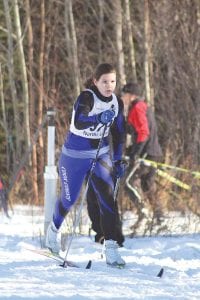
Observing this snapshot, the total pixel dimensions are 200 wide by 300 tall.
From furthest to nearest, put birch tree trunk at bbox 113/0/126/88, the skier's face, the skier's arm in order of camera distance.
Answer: birch tree trunk at bbox 113/0/126/88 < the skier's arm < the skier's face

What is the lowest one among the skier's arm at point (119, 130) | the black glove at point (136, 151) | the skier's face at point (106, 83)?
the black glove at point (136, 151)

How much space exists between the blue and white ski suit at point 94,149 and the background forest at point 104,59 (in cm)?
268

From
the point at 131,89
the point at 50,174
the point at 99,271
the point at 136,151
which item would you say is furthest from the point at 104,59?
the point at 99,271

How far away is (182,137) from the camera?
1412cm

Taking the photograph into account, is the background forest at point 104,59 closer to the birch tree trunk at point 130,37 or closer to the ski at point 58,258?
the birch tree trunk at point 130,37

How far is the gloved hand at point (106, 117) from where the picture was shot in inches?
270

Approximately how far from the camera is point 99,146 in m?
7.05

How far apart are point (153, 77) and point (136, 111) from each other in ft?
21.4

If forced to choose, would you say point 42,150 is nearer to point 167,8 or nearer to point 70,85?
point 167,8

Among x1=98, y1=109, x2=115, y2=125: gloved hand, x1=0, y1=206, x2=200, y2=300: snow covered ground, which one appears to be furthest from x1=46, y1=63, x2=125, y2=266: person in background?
x1=0, y1=206, x2=200, y2=300: snow covered ground

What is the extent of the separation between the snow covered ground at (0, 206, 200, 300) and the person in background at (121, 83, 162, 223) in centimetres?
189

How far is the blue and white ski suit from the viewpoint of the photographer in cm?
701

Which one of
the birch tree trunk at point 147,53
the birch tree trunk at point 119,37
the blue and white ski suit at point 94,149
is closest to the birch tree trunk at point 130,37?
the birch tree trunk at point 147,53

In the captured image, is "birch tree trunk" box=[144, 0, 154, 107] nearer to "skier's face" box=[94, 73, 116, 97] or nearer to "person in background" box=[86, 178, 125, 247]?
"person in background" box=[86, 178, 125, 247]
